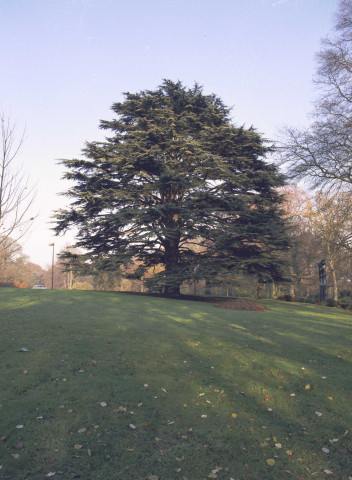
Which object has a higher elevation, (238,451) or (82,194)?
(82,194)

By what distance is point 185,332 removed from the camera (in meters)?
9.07

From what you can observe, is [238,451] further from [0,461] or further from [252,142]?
[252,142]

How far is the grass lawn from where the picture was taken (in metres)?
3.70

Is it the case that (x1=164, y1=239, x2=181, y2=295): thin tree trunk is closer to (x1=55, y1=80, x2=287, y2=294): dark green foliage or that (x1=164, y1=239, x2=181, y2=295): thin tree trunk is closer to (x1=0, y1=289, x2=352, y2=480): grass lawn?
(x1=55, y1=80, x2=287, y2=294): dark green foliage

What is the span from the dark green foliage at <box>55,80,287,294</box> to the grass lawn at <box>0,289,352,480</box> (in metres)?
11.0

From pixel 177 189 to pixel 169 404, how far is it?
18104 mm

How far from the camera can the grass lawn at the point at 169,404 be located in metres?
3.70

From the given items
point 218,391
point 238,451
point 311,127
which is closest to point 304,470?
point 238,451

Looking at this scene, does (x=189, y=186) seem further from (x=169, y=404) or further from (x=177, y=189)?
(x=169, y=404)

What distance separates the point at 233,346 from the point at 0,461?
222 inches

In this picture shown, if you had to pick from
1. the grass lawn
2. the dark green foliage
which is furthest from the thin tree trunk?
the grass lawn

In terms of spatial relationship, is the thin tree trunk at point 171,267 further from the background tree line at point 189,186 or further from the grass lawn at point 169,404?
the grass lawn at point 169,404

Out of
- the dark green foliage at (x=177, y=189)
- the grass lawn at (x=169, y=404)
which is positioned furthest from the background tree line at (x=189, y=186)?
the grass lawn at (x=169, y=404)

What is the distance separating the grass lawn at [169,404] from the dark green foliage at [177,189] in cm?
1098
